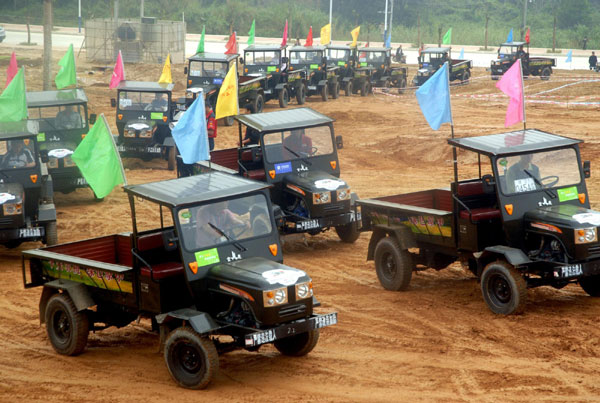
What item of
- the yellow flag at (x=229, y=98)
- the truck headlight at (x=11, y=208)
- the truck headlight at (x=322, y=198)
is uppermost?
the yellow flag at (x=229, y=98)

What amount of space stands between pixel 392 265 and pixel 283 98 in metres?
19.3

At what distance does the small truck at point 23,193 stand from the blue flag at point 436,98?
19.7 feet

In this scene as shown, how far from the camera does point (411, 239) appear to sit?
11922mm

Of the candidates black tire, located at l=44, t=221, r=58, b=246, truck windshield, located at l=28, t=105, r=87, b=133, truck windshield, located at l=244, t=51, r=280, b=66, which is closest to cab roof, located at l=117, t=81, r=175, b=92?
truck windshield, located at l=28, t=105, r=87, b=133

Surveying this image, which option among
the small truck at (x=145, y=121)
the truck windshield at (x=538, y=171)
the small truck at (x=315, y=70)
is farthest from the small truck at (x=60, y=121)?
the small truck at (x=315, y=70)

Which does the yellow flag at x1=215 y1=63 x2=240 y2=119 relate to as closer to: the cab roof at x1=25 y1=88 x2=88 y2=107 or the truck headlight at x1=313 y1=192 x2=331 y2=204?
the truck headlight at x1=313 y1=192 x2=331 y2=204

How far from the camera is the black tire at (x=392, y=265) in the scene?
467 inches

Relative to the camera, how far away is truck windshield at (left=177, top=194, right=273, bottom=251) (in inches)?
344

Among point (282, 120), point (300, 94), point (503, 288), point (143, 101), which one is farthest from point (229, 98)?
point (300, 94)

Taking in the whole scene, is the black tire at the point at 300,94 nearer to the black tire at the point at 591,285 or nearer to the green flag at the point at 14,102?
the green flag at the point at 14,102

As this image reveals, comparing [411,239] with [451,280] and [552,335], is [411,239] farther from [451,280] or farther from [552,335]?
[552,335]

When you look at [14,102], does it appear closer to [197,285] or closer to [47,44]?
[197,285]

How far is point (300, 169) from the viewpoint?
48.4 ft

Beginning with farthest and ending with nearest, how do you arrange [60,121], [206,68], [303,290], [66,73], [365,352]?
1. [206,68]
2. [66,73]
3. [60,121]
4. [365,352]
5. [303,290]
